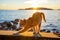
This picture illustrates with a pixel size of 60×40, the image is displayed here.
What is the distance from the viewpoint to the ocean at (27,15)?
62.9 inches

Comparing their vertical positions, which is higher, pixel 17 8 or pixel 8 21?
pixel 17 8

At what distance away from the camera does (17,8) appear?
1651 mm

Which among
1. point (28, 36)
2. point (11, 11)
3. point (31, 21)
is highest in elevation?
point (11, 11)

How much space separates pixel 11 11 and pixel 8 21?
10cm

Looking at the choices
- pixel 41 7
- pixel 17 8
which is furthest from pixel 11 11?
pixel 41 7

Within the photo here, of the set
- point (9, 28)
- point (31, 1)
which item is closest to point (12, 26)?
point (9, 28)

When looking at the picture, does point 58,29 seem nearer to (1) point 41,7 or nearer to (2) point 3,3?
(1) point 41,7

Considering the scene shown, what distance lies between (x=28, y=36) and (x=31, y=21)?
14cm

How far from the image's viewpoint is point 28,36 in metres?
1.60

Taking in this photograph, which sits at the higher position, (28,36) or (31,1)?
(31,1)

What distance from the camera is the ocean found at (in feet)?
5.24

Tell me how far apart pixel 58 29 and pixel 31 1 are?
14.3 inches

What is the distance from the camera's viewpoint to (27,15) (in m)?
1.62

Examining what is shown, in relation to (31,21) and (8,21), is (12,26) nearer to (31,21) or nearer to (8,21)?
(8,21)
